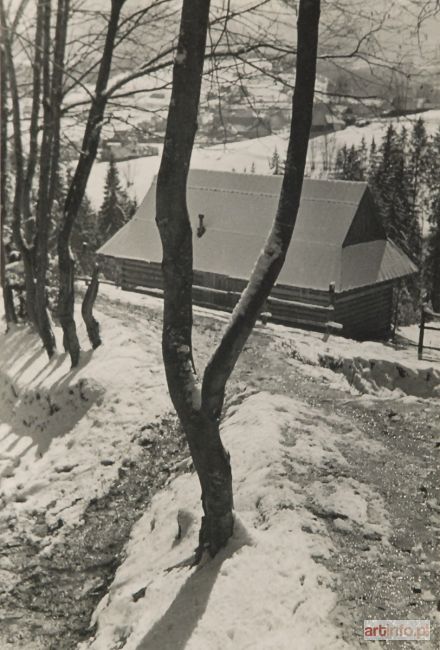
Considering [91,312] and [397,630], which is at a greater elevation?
[91,312]

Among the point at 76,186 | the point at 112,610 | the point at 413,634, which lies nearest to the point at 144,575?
the point at 112,610

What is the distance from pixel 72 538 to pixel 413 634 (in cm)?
444

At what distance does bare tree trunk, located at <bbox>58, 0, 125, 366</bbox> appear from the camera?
9.91 m

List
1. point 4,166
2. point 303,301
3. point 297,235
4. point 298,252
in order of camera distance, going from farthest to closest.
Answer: point 297,235, point 298,252, point 303,301, point 4,166

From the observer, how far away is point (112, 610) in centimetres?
598

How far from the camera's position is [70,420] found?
1041cm

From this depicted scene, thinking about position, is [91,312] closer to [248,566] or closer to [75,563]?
[75,563]

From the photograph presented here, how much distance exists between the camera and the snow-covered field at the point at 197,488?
514 cm

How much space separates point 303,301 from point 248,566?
51.0 feet

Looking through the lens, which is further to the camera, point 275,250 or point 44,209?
point 44,209

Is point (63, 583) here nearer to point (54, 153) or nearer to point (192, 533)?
point (192, 533)

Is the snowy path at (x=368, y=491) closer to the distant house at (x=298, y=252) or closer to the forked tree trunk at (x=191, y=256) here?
the forked tree trunk at (x=191, y=256)

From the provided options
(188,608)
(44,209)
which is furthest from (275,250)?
(44,209)

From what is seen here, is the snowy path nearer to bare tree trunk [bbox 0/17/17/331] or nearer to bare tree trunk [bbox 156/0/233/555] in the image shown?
bare tree trunk [bbox 156/0/233/555]
